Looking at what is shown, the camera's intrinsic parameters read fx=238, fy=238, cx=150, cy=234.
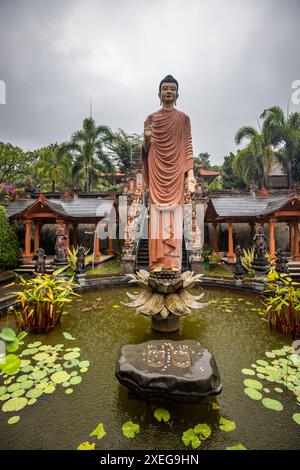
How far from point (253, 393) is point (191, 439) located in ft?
3.34

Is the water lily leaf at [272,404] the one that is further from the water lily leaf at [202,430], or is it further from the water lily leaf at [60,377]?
the water lily leaf at [60,377]

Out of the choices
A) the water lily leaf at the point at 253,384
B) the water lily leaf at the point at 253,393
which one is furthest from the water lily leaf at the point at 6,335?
the water lily leaf at the point at 253,384

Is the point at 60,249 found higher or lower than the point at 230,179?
lower

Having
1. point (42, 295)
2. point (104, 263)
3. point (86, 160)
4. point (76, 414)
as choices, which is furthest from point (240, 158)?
point (76, 414)

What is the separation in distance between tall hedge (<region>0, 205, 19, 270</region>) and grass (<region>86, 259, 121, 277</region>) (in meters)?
4.02

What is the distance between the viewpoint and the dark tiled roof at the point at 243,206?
12.6 meters

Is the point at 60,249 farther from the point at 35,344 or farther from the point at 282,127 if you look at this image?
the point at 282,127

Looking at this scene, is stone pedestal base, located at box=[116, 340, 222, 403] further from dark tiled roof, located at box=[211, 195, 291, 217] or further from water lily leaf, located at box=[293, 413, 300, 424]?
dark tiled roof, located at box=[211, 195, 291, 217]

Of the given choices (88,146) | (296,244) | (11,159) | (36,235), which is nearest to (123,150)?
(88,146)

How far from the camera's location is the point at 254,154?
22.3 metres

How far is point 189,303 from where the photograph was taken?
14.5 ft

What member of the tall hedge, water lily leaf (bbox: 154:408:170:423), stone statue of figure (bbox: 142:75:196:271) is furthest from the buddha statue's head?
the tall hedge

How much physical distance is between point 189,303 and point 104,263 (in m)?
9.62

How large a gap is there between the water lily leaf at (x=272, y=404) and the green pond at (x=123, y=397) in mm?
47
